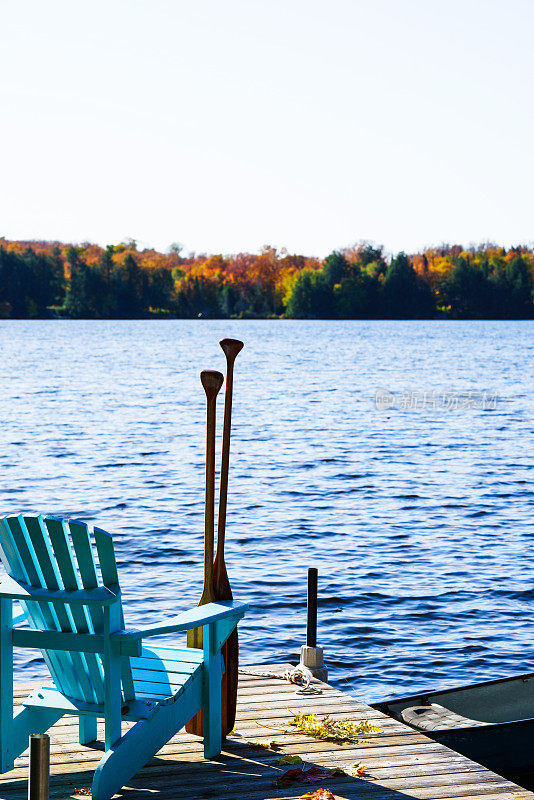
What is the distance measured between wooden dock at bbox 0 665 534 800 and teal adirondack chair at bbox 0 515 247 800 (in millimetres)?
123

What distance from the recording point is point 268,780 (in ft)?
13.4

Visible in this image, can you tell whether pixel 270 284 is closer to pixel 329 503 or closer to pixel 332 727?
pixel 329 503

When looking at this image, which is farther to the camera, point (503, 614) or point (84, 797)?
point (503, 614)

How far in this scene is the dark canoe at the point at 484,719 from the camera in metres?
4.99

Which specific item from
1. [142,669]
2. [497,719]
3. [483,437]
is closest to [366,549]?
[497,719]

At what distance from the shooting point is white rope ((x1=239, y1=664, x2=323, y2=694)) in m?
5.21

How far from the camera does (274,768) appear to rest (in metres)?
4.20

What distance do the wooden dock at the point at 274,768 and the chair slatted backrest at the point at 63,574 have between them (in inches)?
15.5

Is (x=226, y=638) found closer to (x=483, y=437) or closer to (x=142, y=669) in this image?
(x=142, y=669)

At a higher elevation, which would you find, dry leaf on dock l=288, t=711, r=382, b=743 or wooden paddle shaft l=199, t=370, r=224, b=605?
wooden paddle shaft l=199, t=370, r=224, b=605

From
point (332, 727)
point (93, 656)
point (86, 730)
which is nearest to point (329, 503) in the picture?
point (332, 727)

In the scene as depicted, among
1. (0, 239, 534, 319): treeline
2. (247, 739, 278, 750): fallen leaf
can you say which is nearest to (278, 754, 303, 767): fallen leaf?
(247, 739, 278, 750): fallen leaf

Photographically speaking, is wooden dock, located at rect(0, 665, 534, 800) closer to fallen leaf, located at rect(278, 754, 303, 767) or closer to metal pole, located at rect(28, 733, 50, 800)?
fallen leaf, located at rect(278, 754, 303, 767)

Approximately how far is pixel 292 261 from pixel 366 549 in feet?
334
